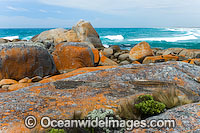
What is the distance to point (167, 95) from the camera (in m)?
4.27

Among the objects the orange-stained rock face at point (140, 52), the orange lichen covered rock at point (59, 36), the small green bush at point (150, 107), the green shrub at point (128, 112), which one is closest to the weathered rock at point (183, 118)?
the small green bush at point (150, 107)

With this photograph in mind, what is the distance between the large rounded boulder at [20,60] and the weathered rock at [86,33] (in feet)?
58.7

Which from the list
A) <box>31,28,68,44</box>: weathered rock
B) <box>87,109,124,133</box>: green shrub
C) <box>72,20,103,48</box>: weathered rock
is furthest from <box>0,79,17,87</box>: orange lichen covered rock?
<box>31,28,68,44</box>: weathered rock

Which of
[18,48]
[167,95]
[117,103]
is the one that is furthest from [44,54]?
[167,95]

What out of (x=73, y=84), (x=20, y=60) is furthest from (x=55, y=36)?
(x=73, y=84)

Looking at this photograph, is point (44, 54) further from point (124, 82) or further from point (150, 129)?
point (150, 129)

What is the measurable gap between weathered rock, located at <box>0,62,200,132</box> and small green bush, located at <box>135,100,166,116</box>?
6.6 inches

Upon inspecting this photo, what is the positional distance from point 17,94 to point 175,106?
153 inches

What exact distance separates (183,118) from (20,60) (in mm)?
7487

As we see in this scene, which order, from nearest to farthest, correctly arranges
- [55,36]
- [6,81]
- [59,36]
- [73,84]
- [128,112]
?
[128,112]
[73,84]
[6,81]
[59,36]
[55,36]

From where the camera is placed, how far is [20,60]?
842 centimetres

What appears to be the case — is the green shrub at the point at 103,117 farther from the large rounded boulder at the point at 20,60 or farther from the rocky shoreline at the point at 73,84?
the large rounded boulder at the point at 20,60

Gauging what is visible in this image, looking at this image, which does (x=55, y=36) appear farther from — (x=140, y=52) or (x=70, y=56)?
(x=70, y=56)

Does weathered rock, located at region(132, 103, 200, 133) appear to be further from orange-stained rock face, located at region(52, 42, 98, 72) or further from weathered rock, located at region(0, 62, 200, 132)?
orange-stained rock face, located at region(52, 42, 98, 72)
